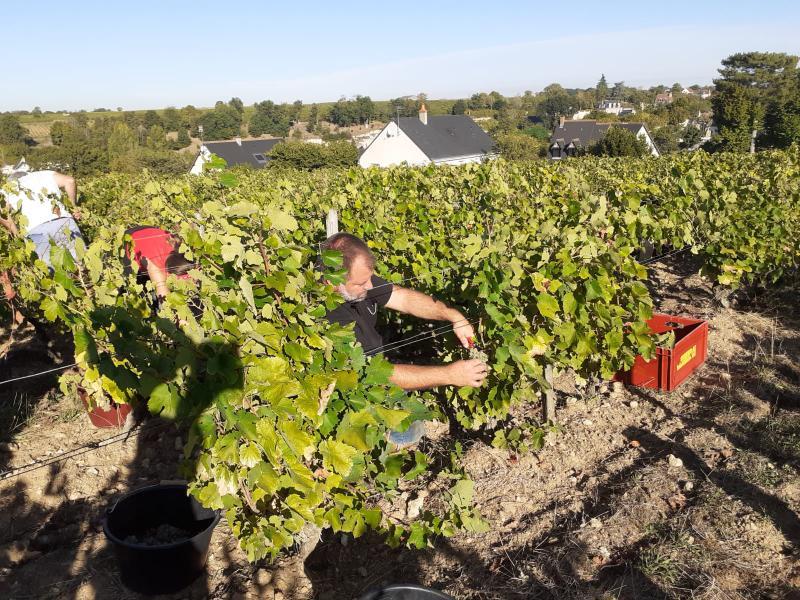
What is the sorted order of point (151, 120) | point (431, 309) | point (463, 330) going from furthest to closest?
point (151, 120), point (431, 309), point (463, 330)

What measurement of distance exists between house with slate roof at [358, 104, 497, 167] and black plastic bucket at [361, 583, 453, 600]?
126 feet

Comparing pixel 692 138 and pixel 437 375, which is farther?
pixel 692 138

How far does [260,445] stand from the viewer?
2.15 m

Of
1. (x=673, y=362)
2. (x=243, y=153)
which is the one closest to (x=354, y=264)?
(x=673, y=362)

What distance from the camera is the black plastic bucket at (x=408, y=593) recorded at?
6.86ft

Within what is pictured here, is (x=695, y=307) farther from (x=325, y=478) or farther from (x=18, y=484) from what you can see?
(x=18, y=484)

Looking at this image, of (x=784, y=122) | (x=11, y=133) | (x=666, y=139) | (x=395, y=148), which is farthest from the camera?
(x=11, y=133)

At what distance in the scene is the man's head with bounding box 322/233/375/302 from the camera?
3117 mm

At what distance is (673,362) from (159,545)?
334cm

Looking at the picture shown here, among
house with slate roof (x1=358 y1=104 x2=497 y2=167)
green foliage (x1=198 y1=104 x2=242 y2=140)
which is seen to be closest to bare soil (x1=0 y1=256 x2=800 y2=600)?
house with slate roof (x1=358 y1=104 x2=497 y2=167)

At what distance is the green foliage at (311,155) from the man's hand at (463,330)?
41.7m

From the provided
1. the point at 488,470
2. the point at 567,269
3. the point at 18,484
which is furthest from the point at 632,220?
the point at 18,484

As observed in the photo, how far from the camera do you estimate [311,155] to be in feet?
152

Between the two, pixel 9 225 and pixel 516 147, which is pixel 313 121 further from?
pixel 9 225
